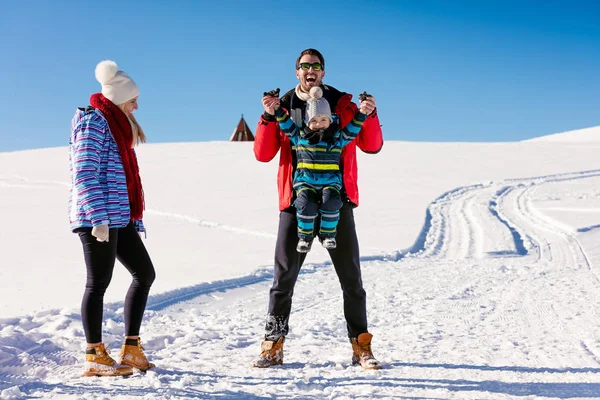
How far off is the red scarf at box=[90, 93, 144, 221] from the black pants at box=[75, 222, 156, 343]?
0.49 feet

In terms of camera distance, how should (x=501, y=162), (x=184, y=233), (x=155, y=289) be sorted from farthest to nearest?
(x=501, y=162) < (x=184, y=233) < (x=155, y=289)

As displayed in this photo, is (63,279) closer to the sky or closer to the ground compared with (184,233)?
closer to the ground

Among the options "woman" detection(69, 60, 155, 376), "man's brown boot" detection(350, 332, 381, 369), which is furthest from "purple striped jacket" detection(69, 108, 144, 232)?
"man's brown boot" detection(350, 332, 381, 369)

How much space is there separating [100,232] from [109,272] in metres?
0.33

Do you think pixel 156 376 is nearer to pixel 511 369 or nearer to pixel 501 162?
pixel 511 369

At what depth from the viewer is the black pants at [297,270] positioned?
3.89 meters

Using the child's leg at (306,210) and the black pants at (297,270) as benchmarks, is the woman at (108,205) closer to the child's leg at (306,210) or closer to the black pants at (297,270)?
the black pants at (297,270)

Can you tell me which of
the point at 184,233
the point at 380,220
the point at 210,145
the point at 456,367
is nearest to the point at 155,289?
the point at 456,367

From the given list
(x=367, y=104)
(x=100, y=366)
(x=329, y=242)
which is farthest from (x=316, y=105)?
(x=100, y=366)

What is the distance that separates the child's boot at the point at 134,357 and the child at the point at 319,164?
3.81 feet

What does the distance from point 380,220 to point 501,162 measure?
13.4 m

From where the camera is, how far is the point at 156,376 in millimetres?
3539

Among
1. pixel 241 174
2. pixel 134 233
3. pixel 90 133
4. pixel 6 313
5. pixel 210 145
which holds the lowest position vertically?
pixel 6 313

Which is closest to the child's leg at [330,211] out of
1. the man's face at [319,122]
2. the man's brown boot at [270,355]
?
the man's face at [319,122]
